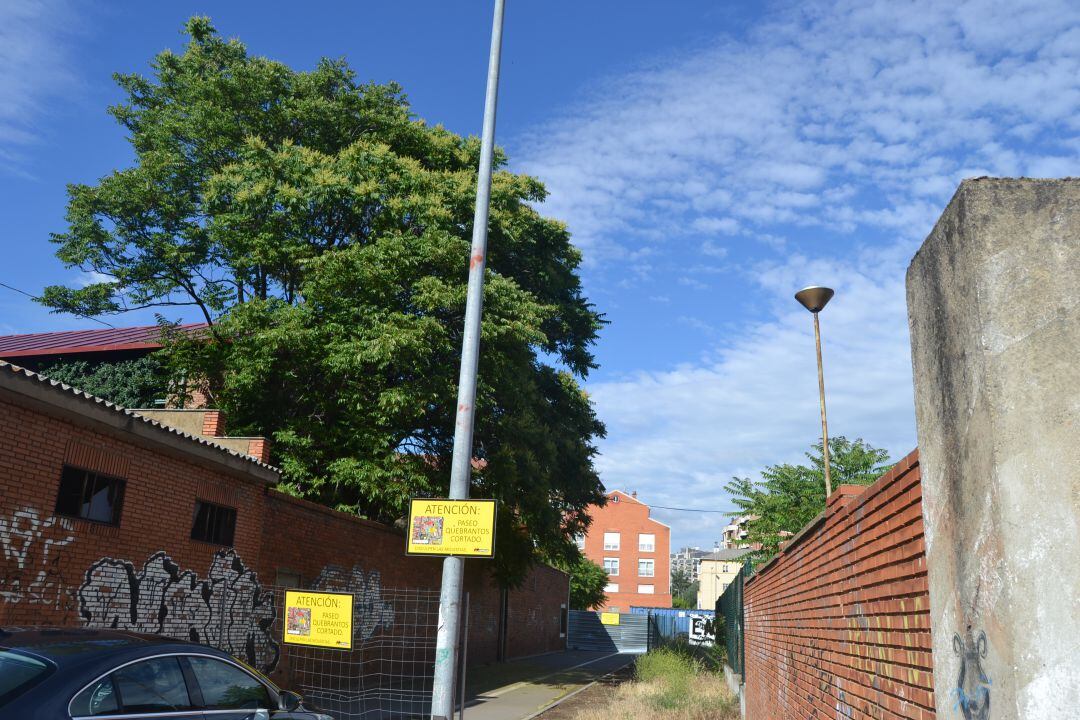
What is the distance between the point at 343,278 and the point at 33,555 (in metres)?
10.1

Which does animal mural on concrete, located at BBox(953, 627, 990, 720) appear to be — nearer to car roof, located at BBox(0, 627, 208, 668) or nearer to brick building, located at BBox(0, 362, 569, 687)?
car roof, located at BBox(0, 627, 208, 668)

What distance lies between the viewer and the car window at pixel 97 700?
4.91 m

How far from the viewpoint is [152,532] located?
12.3 m

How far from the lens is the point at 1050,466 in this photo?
2.52m

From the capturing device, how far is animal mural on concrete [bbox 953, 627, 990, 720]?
2570 mm

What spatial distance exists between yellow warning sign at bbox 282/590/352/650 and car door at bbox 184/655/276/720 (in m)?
2.69

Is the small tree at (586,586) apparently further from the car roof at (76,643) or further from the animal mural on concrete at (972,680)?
the animal mural on concrete at (972,680)

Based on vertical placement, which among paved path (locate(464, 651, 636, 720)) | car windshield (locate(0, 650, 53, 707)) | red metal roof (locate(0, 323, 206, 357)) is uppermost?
red metal roof (locate(0, 323, 206, 357))

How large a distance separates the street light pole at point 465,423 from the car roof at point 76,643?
2451 mm

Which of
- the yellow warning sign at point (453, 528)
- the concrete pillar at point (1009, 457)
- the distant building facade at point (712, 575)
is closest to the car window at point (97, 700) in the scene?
the yellow warning sign at point (453, 528)

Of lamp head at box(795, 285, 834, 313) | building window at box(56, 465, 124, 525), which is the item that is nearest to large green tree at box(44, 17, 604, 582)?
building window at box(56, 465, 124, 525)

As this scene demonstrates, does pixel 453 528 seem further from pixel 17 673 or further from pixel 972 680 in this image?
pixel 972 680

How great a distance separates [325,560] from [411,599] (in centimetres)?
515

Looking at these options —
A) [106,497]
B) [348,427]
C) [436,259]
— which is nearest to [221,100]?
[436,259]
